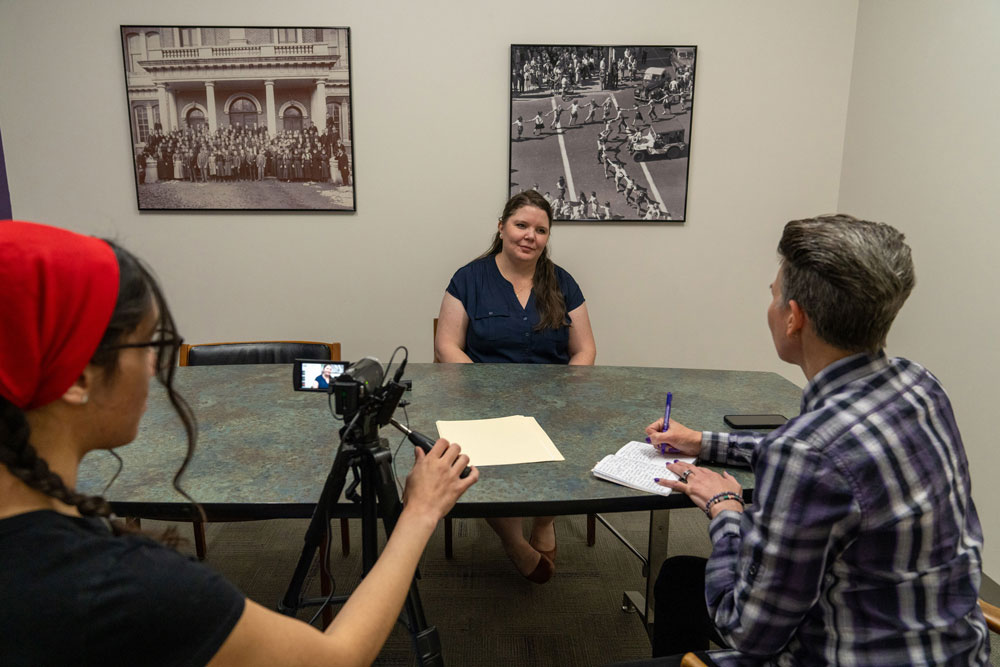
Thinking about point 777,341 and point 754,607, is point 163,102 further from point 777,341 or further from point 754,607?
point 754,607

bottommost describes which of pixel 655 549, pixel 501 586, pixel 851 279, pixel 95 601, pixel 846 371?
pixel 501 586

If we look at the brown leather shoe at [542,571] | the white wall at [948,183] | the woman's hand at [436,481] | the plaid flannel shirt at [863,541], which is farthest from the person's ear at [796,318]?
the white wall at [948,183]

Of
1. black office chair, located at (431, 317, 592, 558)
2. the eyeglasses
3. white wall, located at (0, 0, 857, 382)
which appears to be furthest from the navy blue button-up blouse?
the eyeglasses

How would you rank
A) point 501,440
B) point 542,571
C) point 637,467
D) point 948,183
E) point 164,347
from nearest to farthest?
point 164,347 < point 637,467 < point 501,440 < point 542,571 < point 948,183

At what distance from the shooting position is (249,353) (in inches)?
100

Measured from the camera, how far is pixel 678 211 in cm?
333

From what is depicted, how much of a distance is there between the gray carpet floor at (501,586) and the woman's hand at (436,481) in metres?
1.12

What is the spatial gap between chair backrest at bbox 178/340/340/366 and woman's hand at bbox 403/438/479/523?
147cm

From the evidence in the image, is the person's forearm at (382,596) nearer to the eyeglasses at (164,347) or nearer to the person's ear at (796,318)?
the eyeglasses at (164,347)

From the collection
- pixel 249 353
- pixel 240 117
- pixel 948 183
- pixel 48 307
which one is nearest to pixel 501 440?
pixel 48 307

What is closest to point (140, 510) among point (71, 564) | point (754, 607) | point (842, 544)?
point (71, 564)

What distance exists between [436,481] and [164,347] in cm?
48

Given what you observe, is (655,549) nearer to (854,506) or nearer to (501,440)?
(501,440)

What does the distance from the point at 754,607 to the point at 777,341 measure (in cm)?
46
